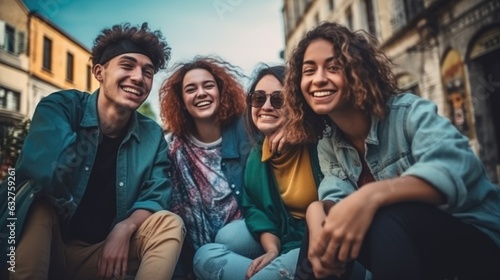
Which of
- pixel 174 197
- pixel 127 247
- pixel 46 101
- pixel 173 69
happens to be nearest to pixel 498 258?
pixel 127 247

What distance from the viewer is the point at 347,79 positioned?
1351 mm

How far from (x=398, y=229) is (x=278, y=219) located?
86 centimetres

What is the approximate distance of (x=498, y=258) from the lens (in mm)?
1086

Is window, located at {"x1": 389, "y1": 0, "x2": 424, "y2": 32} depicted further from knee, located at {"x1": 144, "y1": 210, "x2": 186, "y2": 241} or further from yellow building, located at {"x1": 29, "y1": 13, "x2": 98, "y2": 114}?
knee, located at {"x1": 144, "y1": 210, "x2": 186, "y2": 241}

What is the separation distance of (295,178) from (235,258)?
51 centimetres

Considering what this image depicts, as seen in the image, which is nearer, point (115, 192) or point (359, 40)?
point (359, 40)

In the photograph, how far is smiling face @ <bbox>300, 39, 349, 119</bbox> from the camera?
1.35 meters

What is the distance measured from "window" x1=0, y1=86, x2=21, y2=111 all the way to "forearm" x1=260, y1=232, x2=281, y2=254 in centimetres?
187

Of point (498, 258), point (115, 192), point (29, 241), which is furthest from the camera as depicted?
point (115, 192)

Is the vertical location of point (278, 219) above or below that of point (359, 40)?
below

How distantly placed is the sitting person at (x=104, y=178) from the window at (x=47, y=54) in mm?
851

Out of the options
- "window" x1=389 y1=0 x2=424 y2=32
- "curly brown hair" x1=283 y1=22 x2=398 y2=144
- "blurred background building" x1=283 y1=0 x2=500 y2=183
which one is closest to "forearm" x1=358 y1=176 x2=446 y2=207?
"curly brown hair" x1=283 y1=22 x2=398 y2=144

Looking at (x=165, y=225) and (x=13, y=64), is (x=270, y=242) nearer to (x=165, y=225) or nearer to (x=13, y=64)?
(x=165, y=225)

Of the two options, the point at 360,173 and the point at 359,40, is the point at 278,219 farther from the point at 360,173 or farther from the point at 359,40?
the point at 359,40
